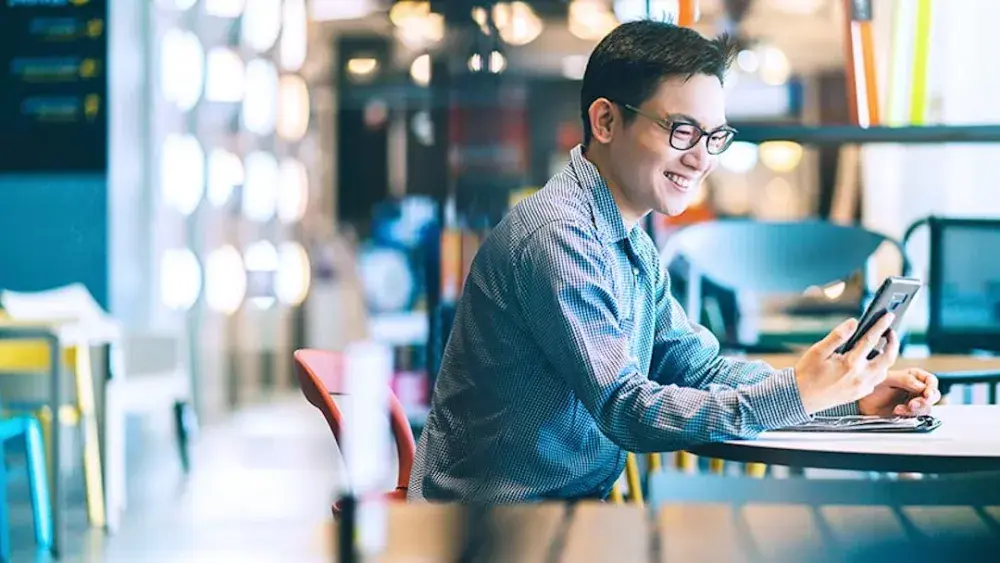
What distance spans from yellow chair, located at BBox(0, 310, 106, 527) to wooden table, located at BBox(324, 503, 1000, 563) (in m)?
3.54

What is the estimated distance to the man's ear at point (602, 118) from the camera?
5.61 feet

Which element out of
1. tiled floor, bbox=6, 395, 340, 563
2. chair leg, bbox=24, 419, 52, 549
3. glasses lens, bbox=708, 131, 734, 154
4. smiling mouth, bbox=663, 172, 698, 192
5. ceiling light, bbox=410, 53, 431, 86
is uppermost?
ceiling light, bbox=410, 53, 431, 86

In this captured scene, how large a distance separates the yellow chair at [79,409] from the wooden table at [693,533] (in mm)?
3540

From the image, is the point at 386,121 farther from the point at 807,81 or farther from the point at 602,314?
the point at 602,314

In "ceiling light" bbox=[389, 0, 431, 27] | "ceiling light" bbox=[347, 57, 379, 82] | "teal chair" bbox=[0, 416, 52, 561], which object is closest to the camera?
"teal chair" bbox=[0, 416, 52, 561]

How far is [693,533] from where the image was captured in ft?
2.29

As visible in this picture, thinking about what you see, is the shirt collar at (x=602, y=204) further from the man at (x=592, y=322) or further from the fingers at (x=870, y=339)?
the fingers at (x=870, y=339)

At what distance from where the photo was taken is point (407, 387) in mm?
5961

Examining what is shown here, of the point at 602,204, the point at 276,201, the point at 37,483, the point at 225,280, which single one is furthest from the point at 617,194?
the point at 276,201

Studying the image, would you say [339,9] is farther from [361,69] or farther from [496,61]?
[496,61]

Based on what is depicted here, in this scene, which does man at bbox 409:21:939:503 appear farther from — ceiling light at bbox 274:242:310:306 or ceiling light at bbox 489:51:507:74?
ceiling light at bbox 274:242:310:306

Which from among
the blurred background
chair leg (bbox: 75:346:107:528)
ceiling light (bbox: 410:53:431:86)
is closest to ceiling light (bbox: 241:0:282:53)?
the blurred background

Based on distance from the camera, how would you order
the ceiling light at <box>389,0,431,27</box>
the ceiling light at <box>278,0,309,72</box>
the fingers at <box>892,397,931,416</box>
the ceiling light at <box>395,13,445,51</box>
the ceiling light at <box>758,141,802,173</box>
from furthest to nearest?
1. the ceiling light at <box>758,141,802,173</box>
2. the ceiling light at <box>278,0,309,72</box>
3. the ceiling light at <box>389,0,431,27</box>
4. the ceiling light at <box>395,13,445,51</box>
5. the fingers at <box>892,397,931,416</box>

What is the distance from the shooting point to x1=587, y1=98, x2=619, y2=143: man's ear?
1.71 metres
